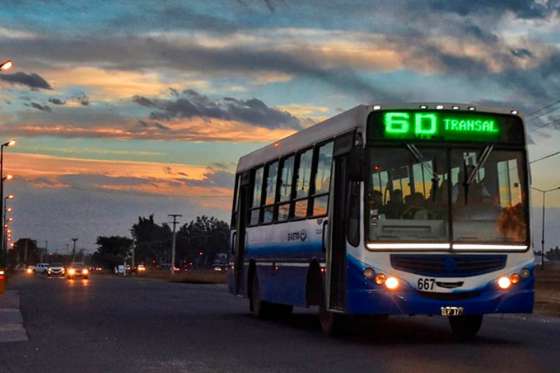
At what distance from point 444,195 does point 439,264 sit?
40.3 inches

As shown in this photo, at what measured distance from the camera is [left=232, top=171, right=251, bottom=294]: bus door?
25375 mm

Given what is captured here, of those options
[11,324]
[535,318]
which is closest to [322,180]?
[11,324]

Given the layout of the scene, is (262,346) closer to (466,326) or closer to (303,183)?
(466,326)

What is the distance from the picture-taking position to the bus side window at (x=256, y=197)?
23.9 metres

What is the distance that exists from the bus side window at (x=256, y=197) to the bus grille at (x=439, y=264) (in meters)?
7.22

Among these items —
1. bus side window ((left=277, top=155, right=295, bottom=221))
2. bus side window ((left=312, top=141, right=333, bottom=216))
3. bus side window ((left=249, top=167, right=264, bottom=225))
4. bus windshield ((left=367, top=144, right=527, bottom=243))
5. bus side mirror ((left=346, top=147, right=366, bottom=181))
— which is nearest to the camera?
bus side mirror ((left=346, top=147, right=366, bottom=181))

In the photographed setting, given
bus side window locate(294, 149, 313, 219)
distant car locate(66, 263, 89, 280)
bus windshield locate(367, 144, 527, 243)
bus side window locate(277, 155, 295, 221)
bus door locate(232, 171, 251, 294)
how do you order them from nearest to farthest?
bus windshield locate(367, 144, 527, 243) < bus side window locate(294, 149, 313, 219) < bus side window locate(277, 155, 295, 221) < bus door locate(232, 171, 251, 294) < distant car locate(66, 263, 89, 280)

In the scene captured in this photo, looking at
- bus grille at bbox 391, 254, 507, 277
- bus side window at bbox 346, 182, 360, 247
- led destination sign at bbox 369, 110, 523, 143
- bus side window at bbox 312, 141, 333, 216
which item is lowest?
bus grille at bbox 391, 254, 507, 277

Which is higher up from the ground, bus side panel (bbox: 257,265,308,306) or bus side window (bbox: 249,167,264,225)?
bus side window (bbox: 249,167,264,225)

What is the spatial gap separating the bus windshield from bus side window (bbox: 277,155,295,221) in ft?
14.0

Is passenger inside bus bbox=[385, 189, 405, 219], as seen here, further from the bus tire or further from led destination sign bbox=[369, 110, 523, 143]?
the bus tire

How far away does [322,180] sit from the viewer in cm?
1895

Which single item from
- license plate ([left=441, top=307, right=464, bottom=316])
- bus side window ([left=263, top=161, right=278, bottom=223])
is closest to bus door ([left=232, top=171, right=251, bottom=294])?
bus side window ([left=263, top=161, right=278, bottom=223])

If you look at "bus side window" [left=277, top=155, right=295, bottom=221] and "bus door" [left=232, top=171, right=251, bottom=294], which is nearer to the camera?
"bus side window" [left=277, top=155, right=295, bottom=221]
